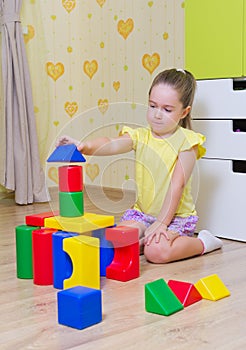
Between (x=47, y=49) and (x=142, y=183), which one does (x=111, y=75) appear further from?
(x=142, y=183)

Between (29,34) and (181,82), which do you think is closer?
(181,82)

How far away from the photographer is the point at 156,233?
146 cm

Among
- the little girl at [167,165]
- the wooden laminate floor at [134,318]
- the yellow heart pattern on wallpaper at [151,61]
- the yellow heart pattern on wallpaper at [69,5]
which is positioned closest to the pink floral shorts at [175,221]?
the little girl at [167,165]

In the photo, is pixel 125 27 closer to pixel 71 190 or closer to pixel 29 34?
pixel 29 34

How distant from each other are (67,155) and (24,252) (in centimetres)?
27

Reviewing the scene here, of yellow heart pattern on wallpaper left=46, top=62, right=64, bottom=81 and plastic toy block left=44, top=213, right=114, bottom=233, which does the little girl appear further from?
yellow heart pattern on wallpaper left=46, top=62, right=64, bottom=81

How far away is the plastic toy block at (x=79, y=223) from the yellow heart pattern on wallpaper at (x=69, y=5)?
179 centimetres

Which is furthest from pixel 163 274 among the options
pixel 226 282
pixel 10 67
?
pixel 10 67

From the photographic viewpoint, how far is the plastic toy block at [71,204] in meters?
1.22

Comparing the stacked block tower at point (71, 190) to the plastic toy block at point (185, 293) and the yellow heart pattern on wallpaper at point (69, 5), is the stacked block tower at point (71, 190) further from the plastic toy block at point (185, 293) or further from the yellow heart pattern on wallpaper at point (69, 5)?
the yellow heart pattern on wallpaper at point (69, 5)

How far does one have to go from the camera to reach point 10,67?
93.7 inches

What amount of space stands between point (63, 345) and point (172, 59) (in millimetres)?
1571

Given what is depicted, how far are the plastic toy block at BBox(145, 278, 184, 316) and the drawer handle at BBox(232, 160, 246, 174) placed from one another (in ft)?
2.18

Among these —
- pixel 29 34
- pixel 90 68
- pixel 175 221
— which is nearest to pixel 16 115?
pixel 29 34
